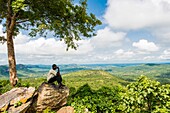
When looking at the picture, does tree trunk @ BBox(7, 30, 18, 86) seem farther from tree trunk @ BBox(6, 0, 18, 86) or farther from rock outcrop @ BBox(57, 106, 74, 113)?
rock outcrop @ BBox(57, 106, 74, 113)

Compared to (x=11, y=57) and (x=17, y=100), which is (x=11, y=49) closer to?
(x=11, y=57)

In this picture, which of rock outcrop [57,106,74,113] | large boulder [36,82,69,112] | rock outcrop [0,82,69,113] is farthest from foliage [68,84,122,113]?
rock outcrop [0,82,69,113]

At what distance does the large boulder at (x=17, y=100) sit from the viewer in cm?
2041

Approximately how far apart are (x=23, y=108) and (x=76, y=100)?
5311 mm

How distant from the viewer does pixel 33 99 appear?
22156 mm

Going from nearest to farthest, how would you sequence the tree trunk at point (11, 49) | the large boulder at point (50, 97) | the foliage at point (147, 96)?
the foliage at point (147, 96)
the large boulder at point (50, 97)
the tree trunk at point (11, 49)

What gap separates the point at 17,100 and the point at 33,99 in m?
1.67

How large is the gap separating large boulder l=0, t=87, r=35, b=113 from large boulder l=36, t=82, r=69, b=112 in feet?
3.09

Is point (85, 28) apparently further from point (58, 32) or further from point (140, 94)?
point (140, 94)

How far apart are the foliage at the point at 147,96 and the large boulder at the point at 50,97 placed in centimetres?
823

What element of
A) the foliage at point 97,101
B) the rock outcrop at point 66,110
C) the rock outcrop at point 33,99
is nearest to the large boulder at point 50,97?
the rock outcrop at point 33,99

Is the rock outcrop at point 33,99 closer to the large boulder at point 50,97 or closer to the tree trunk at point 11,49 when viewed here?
the large boulder at point 50,97

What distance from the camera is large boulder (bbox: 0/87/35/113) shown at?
66.9ft

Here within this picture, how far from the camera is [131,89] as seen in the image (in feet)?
53.6
